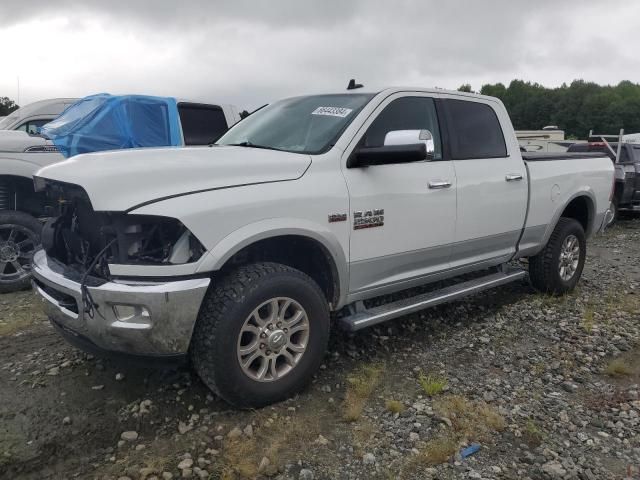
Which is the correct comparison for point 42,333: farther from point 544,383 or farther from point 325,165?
point 544,383

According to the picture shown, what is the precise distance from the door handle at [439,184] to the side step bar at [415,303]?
0.84m

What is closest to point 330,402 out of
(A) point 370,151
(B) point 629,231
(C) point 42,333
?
(A) point 370,151

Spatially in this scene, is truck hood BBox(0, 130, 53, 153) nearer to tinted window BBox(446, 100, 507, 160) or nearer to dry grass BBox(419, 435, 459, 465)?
tinted window BBox(446, 100, 507, 160)

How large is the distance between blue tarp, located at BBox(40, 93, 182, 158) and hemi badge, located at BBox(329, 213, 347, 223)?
12.7 feet

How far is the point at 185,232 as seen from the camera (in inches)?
112

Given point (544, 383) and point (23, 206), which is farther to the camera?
point (23, 206)

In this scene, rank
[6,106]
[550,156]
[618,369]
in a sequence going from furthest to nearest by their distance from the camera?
[6,106], [550,156], [618,369]

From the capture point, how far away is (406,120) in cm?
402

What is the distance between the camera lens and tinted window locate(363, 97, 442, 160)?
3.79 meters

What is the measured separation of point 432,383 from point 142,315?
6.12 feet

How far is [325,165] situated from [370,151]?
31cm

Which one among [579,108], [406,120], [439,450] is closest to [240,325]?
[439,450]

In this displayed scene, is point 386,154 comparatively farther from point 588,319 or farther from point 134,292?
point 588,319

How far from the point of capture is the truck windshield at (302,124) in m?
3.64
